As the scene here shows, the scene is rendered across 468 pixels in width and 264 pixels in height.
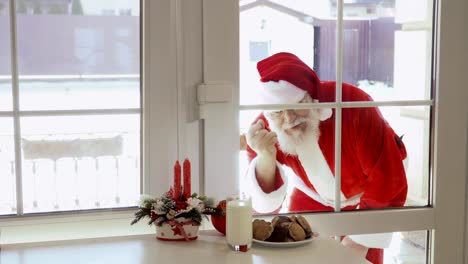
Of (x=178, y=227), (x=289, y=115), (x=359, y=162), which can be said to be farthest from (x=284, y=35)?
(x=178, y=227)

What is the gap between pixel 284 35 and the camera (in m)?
2.16

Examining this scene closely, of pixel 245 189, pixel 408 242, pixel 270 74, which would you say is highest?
pixel 270 74

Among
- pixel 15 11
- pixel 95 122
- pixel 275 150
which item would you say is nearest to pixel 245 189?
pixel 275 150

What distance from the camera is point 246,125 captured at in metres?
2.14

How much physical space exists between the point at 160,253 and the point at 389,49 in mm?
998

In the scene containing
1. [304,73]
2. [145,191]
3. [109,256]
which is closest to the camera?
[109,256]

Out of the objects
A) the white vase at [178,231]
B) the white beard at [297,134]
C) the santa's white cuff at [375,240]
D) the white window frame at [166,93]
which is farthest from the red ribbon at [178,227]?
the santa's white cuff at [375,240]

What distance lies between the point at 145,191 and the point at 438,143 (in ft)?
3.04

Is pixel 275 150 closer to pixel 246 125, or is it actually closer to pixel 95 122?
pixel 246 125

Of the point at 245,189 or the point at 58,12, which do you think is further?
the point at 245,189

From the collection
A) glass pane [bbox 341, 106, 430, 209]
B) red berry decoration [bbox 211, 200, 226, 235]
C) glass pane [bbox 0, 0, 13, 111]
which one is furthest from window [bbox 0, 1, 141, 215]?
glass pane [bbox 341, 106, 430, 209]

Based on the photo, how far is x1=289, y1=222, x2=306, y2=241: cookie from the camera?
1.83 meters

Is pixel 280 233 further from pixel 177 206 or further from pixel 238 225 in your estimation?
pixel 177 206

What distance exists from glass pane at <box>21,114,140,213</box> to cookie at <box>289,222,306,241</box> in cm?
48
